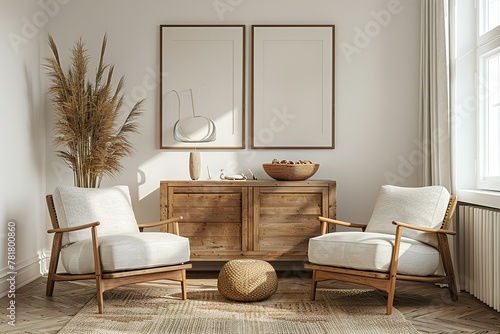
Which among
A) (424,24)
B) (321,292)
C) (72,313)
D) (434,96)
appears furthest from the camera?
(424,24)

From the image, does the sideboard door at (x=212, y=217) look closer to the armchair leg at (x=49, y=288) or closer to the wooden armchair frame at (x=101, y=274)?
the wooden armchair frame at (x=101, y=274)

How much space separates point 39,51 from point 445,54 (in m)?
3.41

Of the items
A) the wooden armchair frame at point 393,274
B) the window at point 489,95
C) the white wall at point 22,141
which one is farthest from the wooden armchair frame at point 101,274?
the window at point 489,95

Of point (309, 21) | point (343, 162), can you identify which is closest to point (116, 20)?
point (309, 21)

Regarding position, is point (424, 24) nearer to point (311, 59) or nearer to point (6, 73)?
point (311, 59)

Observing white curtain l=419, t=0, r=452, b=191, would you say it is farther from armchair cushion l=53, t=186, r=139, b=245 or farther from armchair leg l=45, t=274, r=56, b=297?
armchair leg l=45, t=274, r=56, b=297

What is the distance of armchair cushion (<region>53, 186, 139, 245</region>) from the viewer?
4289 mm

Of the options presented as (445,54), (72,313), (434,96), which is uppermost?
(445,54)

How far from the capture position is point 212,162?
5512 millimetres

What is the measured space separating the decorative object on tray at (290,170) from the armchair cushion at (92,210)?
122 cm

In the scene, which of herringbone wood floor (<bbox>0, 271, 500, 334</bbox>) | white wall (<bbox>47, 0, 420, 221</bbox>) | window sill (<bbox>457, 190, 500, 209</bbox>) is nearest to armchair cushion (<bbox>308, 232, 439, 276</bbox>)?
herringbone wood floor (<bbox>0, 271, 500, 334</bbox>)

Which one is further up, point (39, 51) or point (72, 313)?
point (39, 51)

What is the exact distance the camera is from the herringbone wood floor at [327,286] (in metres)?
3.57

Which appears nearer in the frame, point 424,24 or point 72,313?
point 72,313
